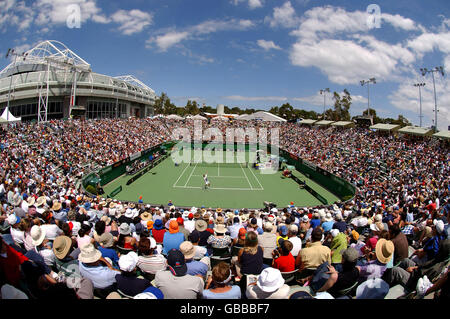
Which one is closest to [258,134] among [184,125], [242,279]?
[184,125]

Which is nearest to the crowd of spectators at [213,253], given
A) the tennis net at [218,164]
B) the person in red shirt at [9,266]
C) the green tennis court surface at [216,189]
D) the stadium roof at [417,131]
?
the person in red shirt at [9,266]

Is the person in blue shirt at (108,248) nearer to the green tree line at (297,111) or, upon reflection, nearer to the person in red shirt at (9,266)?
the person in red shirt at (9,266)

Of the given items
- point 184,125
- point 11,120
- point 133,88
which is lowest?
point 11,120

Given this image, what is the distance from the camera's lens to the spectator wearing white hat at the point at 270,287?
3.91 meters

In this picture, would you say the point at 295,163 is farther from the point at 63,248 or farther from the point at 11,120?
the point at 63,248

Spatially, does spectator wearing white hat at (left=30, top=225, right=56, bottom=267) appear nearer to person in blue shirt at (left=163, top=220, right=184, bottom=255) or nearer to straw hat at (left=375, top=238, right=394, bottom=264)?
person in blue shirt at (left=163, top=220, right=184, bottom=255)

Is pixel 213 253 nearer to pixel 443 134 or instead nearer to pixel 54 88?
pixel 443 134

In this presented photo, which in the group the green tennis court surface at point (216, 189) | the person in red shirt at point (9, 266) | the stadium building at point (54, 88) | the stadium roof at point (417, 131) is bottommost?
the green tennis court surface at point (216, 189)

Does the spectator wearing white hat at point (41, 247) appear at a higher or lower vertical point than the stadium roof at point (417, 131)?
lower

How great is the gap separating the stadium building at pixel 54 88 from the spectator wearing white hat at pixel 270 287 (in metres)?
45.0

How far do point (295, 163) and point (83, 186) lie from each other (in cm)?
2913

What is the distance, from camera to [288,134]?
5672 centimetres

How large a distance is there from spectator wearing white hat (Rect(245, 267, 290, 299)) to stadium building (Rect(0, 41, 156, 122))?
44972mm

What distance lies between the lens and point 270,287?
3.92 metres
